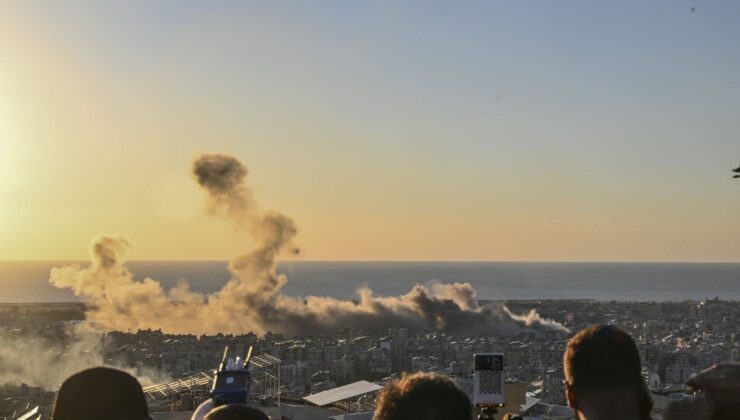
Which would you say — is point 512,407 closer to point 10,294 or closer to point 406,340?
point 406,340

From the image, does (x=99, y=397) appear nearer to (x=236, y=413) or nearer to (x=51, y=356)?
(x=236, y=413)

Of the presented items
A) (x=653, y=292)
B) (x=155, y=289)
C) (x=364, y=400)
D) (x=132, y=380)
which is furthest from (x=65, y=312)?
(x=653, y=292)

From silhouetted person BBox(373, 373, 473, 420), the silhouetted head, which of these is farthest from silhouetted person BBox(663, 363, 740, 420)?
the silhouetted head

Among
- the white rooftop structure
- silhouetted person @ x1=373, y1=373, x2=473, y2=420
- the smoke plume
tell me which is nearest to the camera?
silhouetted person @ x1=373, y1=373, x2=473, y2=420

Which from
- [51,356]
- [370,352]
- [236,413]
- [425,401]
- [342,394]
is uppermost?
[425,401]

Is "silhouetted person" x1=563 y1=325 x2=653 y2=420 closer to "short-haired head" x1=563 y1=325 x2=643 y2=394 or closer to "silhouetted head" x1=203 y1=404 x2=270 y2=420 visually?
"short-haired head" x1=563 y1=325 x2=643 y2=394

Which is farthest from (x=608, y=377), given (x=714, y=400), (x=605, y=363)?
(x=714, y=400)
